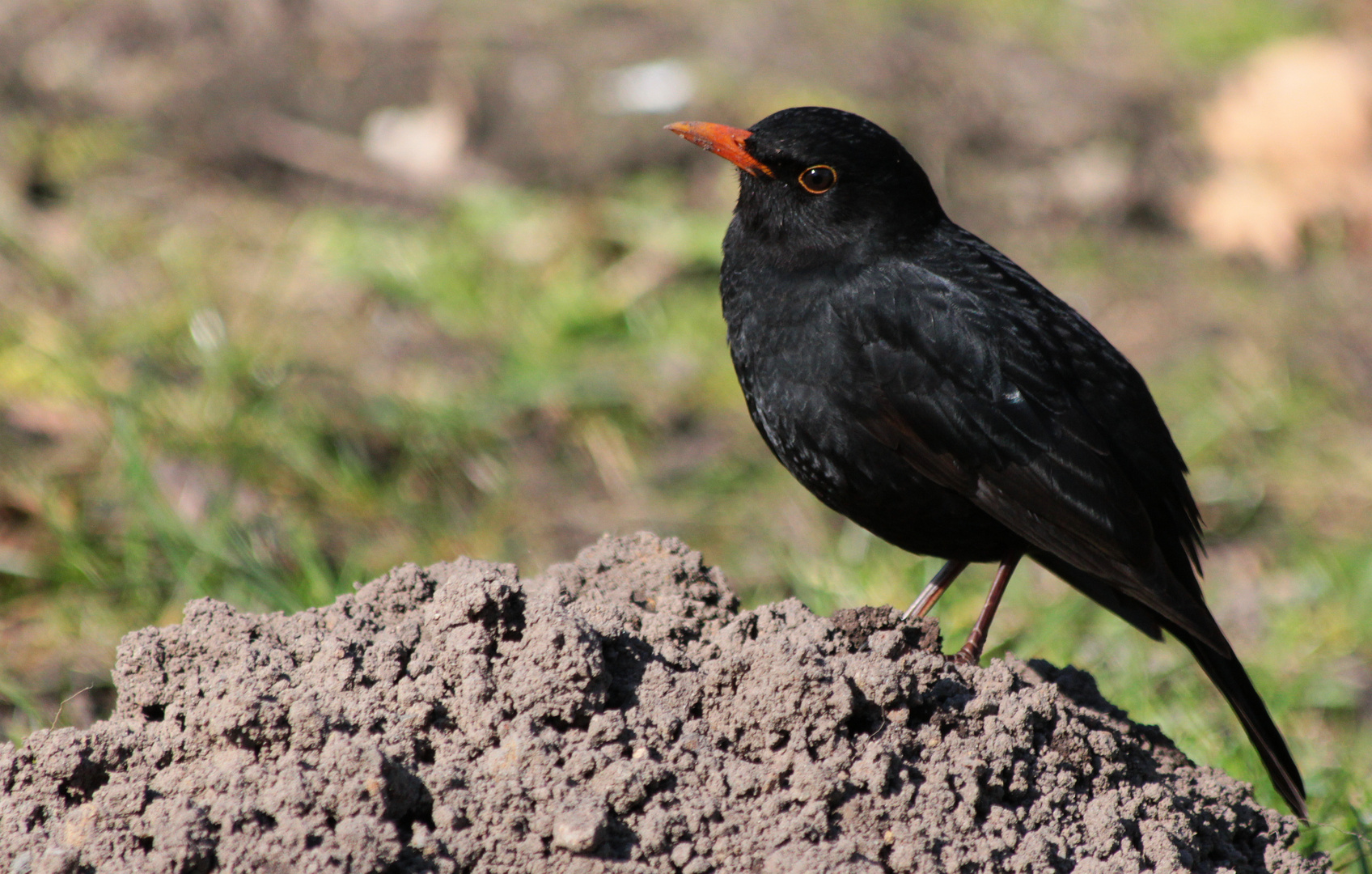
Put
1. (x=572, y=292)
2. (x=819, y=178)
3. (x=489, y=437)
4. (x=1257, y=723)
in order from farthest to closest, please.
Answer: (x=572, y=292) → (x=489, y=437) → (x=819, y=178) → (x=1257, y=723)

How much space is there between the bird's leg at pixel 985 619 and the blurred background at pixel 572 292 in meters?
0.65

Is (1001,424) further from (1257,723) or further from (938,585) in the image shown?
(1257,723)

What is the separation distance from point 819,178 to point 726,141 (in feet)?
0.98

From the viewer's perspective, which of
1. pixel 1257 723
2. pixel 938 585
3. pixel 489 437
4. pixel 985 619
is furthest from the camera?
pixel 489 437

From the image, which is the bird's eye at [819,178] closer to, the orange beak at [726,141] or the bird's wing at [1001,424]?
the orange beak at [726,141]

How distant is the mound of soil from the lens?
221 cm

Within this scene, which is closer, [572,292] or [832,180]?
[832,180]

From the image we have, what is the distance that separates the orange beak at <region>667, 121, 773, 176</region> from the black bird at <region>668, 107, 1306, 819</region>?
54 mm

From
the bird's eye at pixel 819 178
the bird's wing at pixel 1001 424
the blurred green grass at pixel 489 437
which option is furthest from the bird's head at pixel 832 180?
the blurred green grass at pixel 489 437

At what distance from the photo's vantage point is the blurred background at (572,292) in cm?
443

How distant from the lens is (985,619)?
3.55m

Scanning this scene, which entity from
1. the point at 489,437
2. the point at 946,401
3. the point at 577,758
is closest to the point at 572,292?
the point at 489,437

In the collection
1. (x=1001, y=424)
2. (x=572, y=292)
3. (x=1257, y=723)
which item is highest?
(x=572, y=292)

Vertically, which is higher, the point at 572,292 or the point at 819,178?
the point at 572,292
